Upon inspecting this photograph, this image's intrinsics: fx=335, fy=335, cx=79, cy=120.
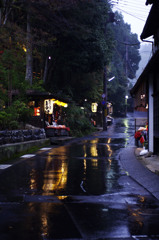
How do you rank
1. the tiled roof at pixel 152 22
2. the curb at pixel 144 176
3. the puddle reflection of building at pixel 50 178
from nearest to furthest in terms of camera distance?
1. the puddle reflection of building at pixel 50 178
2. the curb at pixel 144 176
3. the tiled roof at pixel 152 22

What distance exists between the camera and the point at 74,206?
671 centimetres

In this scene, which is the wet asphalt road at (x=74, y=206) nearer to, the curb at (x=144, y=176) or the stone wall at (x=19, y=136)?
the curb at (x=144, y=176)

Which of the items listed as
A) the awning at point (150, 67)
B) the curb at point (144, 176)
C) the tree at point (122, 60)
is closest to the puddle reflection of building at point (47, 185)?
the curb at point (144, 176)

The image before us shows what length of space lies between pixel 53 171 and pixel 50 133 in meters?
18.6

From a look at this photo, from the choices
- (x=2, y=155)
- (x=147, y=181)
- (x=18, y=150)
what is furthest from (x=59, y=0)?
(x=147, y=181)

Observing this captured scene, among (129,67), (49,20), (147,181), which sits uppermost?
(129,67)

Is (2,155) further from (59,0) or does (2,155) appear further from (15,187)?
(59,0)

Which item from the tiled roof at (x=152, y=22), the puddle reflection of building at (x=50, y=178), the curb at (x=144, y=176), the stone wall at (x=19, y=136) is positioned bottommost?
the curb at (x=144, y=176)

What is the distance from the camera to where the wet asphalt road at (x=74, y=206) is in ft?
16.4

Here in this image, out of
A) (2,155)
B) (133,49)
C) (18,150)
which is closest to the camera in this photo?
(2,155)

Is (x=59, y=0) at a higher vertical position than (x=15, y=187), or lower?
higher

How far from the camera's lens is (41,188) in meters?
8.59

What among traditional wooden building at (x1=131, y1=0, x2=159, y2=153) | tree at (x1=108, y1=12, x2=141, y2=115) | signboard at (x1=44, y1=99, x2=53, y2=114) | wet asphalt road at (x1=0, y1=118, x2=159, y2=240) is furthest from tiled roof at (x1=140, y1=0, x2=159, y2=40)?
tree at (x1=108, y1=12, x2=141, y2=115)

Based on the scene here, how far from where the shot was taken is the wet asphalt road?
5012mm
